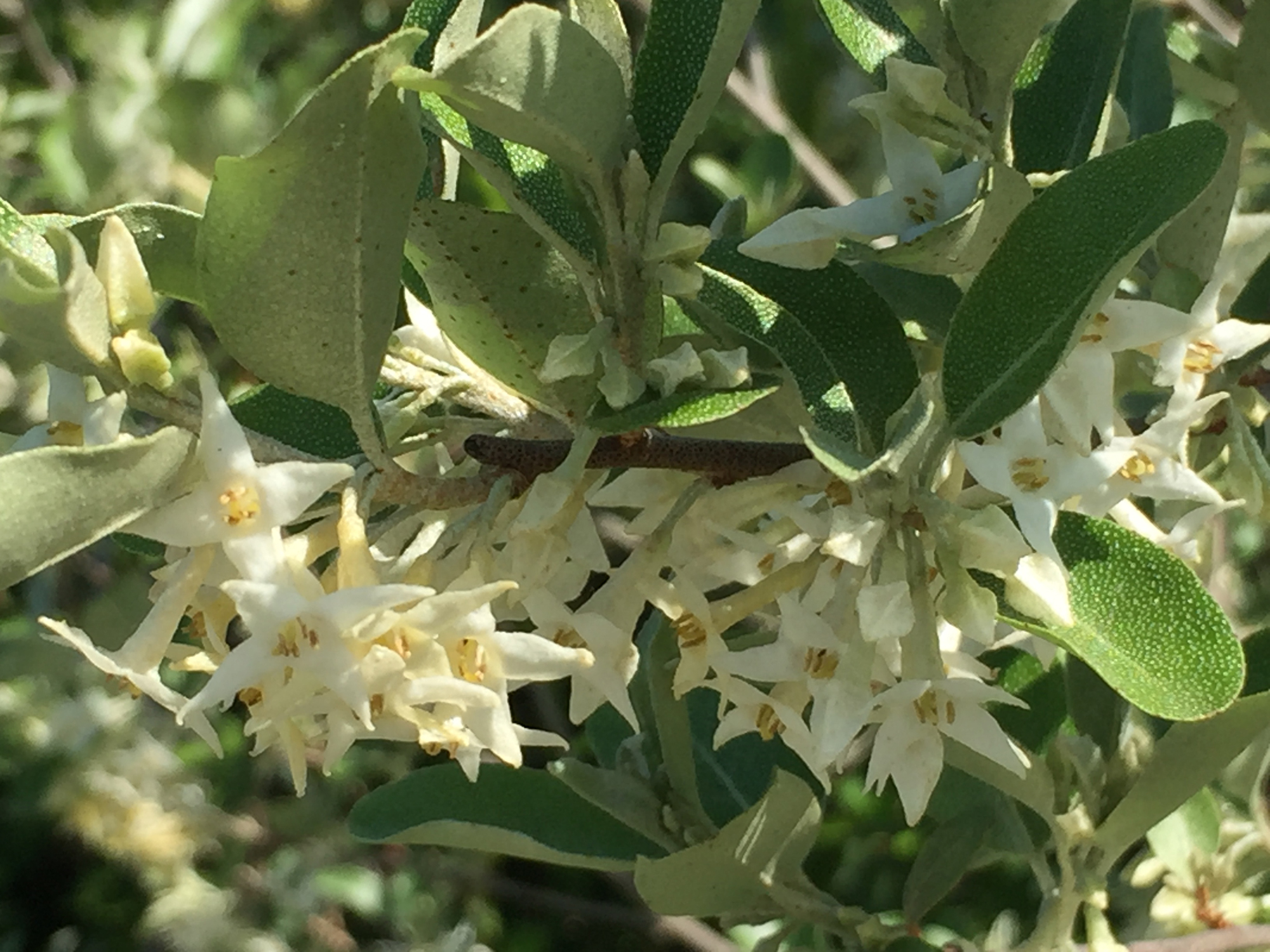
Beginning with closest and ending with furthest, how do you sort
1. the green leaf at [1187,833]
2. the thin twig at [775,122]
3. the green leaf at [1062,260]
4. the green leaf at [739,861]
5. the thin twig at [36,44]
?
the green leaf at [1062,260] < the green leaf at [739,861] < the green leaf at [1187,833] < the thin twig at [775,122] < the thin twig at [36,44]

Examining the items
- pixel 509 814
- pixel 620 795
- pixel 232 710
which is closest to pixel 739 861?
pixel 620 795

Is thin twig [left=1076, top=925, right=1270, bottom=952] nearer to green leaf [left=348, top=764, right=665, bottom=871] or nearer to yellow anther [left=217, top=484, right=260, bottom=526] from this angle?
green leaf [left=348, top=764, right=665, bottom=871]

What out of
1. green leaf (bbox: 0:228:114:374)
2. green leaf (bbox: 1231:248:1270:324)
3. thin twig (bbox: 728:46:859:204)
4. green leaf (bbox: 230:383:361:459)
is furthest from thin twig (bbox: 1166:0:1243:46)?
green leaf (bbox: 0:228:114:374)

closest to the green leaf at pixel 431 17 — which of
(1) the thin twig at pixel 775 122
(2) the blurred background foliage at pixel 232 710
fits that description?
(1) the thin twig at pixel 775 122

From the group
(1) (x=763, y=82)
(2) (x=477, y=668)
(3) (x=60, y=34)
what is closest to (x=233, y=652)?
(2) (x=477, y=668)

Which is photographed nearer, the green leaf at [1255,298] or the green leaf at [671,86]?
the green leaf at [671,86]

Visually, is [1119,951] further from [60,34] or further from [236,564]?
[60,34]

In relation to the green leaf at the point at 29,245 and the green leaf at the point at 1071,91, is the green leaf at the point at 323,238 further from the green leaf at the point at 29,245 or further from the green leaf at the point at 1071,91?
the green leaf at the point at 1071,91

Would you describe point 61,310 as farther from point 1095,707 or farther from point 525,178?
point 1095,707
